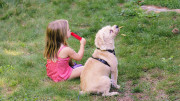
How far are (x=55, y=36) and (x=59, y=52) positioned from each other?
359mm

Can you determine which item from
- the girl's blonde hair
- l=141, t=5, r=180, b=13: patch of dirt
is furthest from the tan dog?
l=141, t=5, r=180, b=13: patch of dirt

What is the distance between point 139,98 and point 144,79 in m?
0.74

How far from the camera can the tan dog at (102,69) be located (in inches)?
179

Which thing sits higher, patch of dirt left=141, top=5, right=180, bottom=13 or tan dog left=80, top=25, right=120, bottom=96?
patch of dirt left=141, top=5, right=180, bottom=13

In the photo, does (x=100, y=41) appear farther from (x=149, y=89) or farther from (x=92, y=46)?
(x=92, y=46)

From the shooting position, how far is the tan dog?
4.54 m

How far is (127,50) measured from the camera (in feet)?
21.6

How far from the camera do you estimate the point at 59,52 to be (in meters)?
5.14

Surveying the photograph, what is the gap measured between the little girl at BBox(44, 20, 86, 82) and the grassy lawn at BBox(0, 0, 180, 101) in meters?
0.23

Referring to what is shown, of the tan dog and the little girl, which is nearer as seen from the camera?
the tan dog

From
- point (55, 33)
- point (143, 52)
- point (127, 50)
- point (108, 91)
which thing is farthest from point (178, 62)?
point (55, 33)

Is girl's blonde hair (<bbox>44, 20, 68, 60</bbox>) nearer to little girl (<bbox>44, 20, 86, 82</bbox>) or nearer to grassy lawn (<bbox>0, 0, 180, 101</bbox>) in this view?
little girl (<bbox>44, 20, 86, 82</bbox>)

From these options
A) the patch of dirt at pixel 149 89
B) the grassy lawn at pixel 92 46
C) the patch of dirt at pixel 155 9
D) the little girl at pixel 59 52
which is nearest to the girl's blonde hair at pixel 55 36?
the little girl at pixel 59 52

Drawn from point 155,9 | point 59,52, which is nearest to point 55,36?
point 59,52
